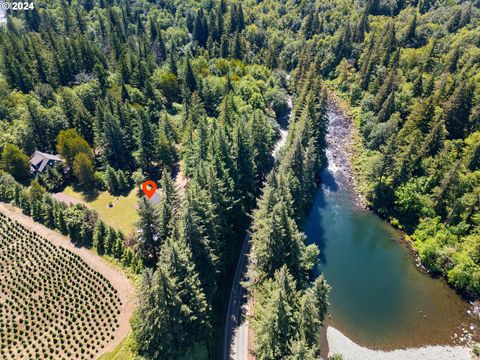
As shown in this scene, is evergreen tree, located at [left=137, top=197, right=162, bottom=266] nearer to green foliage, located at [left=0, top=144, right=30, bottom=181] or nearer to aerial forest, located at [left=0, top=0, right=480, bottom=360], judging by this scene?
aerial forest, located at [left=0, top=0, right=480, bottom=360]

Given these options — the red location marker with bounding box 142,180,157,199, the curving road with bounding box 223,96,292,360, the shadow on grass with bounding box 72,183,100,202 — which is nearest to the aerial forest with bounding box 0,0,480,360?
the shadow on grass with bounding box 72,183,100,202

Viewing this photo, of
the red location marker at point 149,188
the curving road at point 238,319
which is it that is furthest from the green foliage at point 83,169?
Result: the curving road at point 238,319

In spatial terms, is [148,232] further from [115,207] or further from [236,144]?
[236,144]

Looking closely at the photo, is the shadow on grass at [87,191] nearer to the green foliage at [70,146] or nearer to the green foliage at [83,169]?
the green foliage at [83,169]

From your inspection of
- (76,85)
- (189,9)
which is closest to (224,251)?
(76,85)

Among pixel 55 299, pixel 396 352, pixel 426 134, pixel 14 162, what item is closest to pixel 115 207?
pixel 55 299

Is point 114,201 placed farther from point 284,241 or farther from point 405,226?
point 405,226
